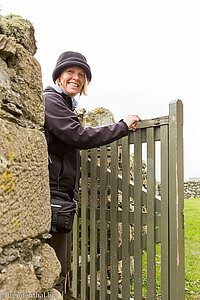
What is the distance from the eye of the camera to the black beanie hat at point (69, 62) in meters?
2.37

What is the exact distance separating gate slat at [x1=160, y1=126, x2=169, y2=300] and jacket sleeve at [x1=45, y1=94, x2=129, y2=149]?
444 millimetres

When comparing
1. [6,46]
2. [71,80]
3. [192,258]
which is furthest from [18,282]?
[192,258]

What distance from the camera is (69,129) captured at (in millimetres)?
2062

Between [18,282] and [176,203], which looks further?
[176,203]

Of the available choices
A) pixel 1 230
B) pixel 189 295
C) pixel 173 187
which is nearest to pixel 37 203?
pixel 1 230

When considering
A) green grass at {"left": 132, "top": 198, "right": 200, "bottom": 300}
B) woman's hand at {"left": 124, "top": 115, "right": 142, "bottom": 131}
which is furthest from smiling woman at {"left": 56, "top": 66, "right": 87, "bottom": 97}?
green grass at {"left": 132, "top": 198, "right": 200, "bottom": 300}

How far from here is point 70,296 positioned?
10.8 ft

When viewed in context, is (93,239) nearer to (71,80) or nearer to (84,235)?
(84,235)

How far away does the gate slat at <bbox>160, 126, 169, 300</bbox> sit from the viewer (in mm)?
2307

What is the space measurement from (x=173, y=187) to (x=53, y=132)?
1.02 m

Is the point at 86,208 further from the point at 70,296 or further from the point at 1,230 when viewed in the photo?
the point at 1,230

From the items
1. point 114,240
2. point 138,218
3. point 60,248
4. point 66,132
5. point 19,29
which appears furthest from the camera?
point 114,240

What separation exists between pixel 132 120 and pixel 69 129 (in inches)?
24.8

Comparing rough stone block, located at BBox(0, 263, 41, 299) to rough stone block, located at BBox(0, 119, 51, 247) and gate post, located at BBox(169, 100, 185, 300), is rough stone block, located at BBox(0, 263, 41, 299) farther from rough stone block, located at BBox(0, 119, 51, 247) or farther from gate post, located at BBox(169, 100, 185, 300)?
gate post, located at BBox(169, 100, 185, 300)
